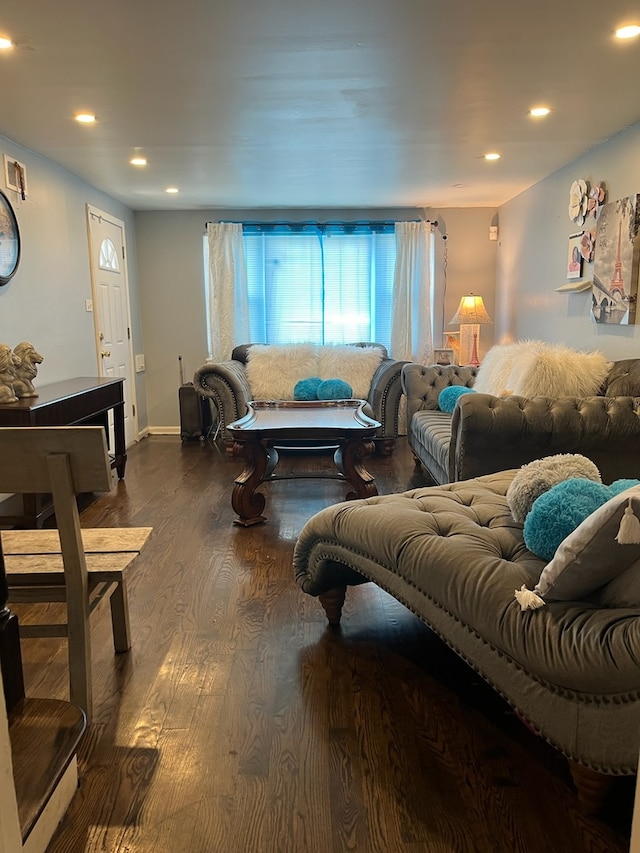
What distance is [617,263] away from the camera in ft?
11.9

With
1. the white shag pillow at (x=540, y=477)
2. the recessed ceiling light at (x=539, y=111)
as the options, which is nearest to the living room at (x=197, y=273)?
the recessed ceiling light at (x=539, y=111)

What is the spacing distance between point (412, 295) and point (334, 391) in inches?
68.1

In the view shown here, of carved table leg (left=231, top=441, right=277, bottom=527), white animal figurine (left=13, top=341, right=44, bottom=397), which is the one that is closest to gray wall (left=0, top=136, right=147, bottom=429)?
white animal figurine (left=13, top=341, right=44, bottom=397)

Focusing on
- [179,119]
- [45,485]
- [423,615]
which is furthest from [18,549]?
[179,119]

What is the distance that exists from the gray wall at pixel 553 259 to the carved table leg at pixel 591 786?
2702 millimetres

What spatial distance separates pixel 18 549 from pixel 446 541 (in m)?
1.39

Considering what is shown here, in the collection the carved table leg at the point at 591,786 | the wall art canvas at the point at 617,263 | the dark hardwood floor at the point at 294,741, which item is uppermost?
the wall art canvas at the point at 617,263

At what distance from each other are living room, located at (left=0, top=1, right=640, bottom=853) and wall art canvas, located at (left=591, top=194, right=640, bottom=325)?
91 millimetres

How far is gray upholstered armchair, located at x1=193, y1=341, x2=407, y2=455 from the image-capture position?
16.9 ft

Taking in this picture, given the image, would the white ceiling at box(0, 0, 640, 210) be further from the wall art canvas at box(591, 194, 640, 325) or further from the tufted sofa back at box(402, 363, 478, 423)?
the tufted sofa back at box(402, 363, 478, 423)

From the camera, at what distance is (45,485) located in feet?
5.24

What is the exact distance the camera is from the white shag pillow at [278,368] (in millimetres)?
5656

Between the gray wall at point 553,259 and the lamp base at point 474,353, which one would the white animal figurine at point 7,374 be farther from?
the lamp base at point 474,353

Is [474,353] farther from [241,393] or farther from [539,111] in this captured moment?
[539,111]
